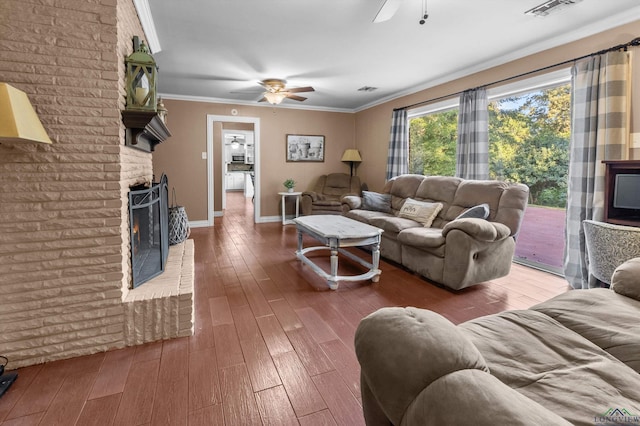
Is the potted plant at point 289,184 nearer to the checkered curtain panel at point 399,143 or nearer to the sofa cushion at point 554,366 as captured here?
the checkered curtain panel at point 399,143

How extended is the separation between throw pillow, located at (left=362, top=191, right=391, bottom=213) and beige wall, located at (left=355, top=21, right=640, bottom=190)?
1.56 metres

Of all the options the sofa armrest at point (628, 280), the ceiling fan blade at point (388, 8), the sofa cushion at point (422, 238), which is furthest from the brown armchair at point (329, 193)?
the sofa armrest at point (628, 280)

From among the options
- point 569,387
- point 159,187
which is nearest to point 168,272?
point 159,187

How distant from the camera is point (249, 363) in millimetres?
1860

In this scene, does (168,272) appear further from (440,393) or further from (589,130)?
(589,130)

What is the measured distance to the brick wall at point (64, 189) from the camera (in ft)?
5.65

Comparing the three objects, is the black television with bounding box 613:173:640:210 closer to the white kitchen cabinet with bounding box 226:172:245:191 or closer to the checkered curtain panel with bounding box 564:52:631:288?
the checkered curtain panel with bounding box 564:52:631:288

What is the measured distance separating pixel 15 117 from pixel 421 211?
12.0 feet

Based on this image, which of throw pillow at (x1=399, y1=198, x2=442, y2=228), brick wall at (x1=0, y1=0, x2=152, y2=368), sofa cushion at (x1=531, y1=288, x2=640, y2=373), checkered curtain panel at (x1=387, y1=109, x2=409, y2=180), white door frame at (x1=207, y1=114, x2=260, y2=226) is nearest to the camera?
sofa cushion at (x1=531, y1=288, x2=640, y2=373)

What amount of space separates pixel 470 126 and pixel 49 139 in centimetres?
421

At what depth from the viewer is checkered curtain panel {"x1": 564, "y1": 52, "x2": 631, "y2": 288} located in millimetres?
2701

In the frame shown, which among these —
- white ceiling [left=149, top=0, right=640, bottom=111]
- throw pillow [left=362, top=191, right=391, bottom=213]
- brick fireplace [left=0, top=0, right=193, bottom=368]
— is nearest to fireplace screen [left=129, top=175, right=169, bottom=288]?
brick fireplace [left=0, top=0, right=193, bottom=368]

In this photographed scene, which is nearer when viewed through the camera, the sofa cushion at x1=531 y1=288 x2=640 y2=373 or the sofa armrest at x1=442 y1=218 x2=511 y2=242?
the sofa cushion at x1=531 y1=288 x2=640 y2=373

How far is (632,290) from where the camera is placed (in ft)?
4.91
